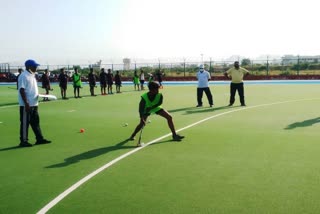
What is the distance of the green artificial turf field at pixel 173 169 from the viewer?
5270 millimetres

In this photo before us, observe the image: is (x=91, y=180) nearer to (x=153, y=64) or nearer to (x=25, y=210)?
(x=25, y=210)

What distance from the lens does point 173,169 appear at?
690 cm

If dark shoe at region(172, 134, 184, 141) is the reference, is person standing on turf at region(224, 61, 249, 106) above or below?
above

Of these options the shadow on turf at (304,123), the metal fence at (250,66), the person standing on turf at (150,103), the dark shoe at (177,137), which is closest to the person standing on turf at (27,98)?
the person standing on turf at (150,103)

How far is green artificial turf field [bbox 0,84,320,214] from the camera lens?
17.3 ft

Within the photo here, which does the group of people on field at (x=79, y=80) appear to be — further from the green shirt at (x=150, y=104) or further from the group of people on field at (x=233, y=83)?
the green shirt at (x=150, y=104)

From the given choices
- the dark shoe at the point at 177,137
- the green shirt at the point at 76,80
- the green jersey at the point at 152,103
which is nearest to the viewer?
the green jersey at the point at 152,103

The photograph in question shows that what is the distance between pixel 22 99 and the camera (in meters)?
9.00

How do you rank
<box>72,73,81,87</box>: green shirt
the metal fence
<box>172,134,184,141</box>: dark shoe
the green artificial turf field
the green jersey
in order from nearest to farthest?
the green artificial turf field, the green jersey, <box>172,134,184,141</box>: dark shoe, <box>72,73,81,87</box>: green shirt, the metal fence

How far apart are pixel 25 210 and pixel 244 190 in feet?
9.94

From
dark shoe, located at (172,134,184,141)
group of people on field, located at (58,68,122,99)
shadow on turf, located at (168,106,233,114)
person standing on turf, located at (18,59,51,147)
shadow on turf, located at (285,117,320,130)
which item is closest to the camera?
person standing on turf, located at (18,59,51,147)

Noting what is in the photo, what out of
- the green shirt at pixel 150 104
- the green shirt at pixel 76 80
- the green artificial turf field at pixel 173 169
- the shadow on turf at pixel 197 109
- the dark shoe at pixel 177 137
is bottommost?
the green artificial turf field at pixel 173 169

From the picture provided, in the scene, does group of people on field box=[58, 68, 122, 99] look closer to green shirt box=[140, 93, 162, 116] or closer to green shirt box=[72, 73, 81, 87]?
green shirt box=[72, 73, 81, 87]

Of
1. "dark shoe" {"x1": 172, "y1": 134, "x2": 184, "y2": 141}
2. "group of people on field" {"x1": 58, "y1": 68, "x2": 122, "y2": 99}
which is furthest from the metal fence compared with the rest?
"dark shoe" {"x1": 172, "y1": 134, "x2": 184, "y2": 141}
